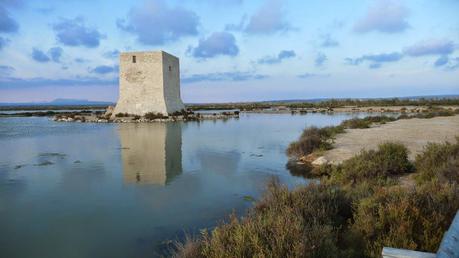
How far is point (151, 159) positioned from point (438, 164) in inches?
294

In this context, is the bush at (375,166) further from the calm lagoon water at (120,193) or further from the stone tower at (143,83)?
the stone tower at (143,83)

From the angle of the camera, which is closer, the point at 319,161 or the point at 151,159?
the point at 319,161

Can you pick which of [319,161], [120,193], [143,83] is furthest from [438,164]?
[143,83]

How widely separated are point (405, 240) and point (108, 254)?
322 centimetres

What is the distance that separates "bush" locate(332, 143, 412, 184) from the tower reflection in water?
12.4 feet

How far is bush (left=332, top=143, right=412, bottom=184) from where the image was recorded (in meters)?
6.73

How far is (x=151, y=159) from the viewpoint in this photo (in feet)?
34.9

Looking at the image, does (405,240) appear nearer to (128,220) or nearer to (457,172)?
(457,172)

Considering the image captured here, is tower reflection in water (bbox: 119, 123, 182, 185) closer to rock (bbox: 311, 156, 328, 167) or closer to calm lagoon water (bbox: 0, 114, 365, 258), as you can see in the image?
calm lagoon water (bbox: 0, 114, 365, 258)

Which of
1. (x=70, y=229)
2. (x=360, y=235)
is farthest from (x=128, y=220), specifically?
(x=360, y=235)

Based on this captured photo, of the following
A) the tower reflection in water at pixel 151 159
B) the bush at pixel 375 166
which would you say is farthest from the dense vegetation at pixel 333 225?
the tower reflection in water at pixel 151 159

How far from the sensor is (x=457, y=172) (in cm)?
549

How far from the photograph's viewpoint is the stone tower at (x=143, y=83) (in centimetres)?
2750

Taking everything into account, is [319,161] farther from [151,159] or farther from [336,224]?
[336,224]
